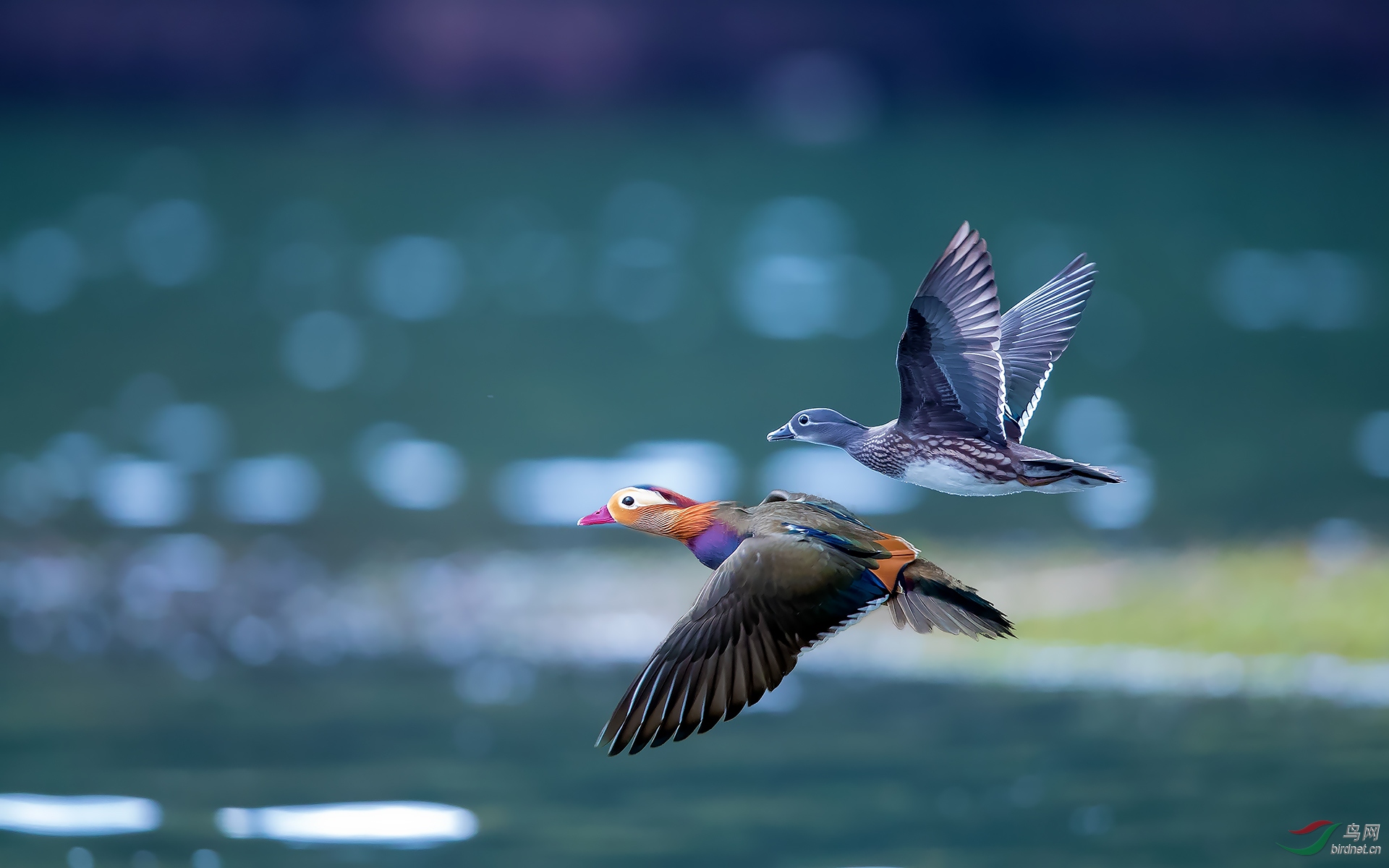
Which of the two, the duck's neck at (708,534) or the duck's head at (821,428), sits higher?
the duck's head at (821,428)

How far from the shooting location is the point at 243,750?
11594mm

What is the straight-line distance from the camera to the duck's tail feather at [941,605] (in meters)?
4.23

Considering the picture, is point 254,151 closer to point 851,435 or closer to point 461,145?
point 461,145

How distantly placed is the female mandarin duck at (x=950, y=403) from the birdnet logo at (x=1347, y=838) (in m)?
5.98

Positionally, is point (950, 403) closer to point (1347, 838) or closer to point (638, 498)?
point (638, 498)

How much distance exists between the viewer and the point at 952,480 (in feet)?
13.3

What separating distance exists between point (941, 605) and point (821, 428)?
1.74ft

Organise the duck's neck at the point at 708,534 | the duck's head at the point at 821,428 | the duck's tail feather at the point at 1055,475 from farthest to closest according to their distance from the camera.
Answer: the duck's neck at the point at 708,534, the duck's head at the point at 821,428, the duck's tail feather at the point at 1055,475

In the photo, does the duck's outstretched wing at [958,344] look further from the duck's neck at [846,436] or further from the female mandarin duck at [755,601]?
the female mandarin duck at [755,601]

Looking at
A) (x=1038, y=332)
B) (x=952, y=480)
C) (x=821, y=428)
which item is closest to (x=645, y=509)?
(x=821, y=428)

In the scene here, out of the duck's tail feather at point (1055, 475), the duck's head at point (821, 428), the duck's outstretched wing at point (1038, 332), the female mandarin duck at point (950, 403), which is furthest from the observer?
the duck's outstretched wing at point (1038, 332)

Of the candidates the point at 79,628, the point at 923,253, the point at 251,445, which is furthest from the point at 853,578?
the point at 923,253

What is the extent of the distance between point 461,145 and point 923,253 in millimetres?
20816

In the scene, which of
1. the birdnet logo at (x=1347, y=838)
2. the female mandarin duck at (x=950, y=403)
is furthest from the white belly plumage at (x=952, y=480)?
the birdnet logo at (x=1347, y=838)
